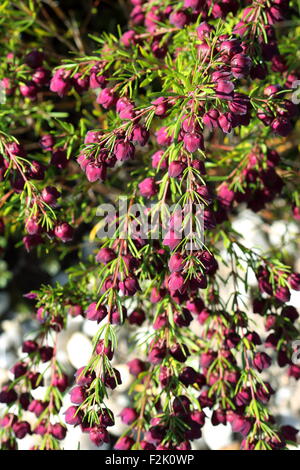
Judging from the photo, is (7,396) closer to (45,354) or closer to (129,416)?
(45,354)

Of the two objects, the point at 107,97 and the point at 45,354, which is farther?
the point at 45,354

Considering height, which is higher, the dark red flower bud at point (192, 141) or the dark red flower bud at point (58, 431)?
the dark red flower bud at point (192, 141)

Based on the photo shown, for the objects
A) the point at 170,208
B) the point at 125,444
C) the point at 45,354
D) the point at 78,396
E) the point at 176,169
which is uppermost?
the point at 176,169

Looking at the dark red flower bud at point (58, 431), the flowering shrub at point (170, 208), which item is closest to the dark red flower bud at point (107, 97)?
the flowering shrub at point (170, 208)

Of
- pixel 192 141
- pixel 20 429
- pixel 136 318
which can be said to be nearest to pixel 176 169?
pixel 192 141

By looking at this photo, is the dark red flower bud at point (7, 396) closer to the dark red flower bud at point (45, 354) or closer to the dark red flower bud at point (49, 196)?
the dark red flower bud at point (45, 354)

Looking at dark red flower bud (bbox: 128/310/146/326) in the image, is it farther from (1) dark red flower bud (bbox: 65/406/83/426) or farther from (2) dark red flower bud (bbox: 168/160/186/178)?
(2) dark red flower bud (bbox: 168/160/186/178)

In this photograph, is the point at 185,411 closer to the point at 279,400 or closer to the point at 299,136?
the point at 279,400

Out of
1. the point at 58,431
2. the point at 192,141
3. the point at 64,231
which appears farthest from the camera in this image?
the point at 58,431

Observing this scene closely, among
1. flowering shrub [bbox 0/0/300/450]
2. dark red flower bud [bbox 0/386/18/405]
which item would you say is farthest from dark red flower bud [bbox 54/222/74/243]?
dark red flower bud [bbox 0/386/18/405]

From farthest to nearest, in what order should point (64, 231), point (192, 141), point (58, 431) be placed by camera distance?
point (58, 431), point (64, 231), point (192, 141)
